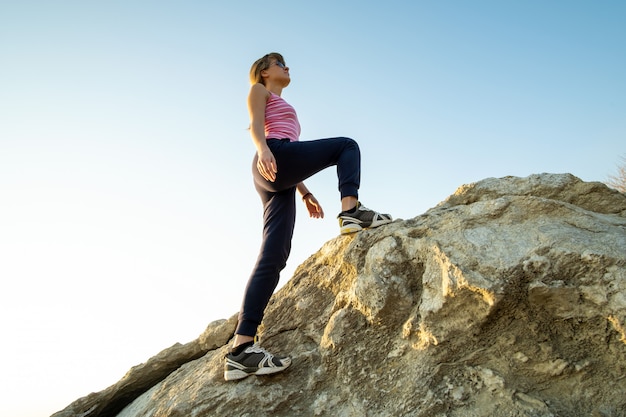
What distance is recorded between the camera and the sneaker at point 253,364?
11.9ft

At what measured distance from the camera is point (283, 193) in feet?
13.8

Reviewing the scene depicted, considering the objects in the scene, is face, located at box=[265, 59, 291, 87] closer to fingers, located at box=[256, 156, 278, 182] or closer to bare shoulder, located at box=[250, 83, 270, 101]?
bare shoulder, located at box=[250, 83, 270, 101]

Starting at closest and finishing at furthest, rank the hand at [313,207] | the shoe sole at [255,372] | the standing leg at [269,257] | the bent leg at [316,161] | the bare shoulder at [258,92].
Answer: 1. the shoe sole at [255,372]
2. the standing leg at [269,257]
3. the bent leg at [316,161]
4. the bare shoulder at [258,92]
5. the hand at [313,207]

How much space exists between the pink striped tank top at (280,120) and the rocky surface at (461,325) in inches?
47.7

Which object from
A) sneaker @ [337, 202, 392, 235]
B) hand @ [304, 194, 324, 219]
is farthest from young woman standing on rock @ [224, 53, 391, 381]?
hand @ [304, 194, 324, 219]

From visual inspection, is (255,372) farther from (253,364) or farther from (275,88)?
(275,88)

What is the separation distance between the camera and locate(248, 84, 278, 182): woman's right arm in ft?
12.5

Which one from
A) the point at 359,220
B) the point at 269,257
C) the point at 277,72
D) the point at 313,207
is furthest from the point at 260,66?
the point at 269,257

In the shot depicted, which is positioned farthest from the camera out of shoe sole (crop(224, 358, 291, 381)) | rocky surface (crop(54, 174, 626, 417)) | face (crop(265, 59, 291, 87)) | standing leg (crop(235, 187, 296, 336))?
face (crop(265, 59, 291, 87))

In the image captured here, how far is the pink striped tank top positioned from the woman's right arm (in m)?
0.10

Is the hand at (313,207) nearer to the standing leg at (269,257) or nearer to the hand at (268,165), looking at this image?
the standing leg at (269,257)

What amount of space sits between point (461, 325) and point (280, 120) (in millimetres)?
2491

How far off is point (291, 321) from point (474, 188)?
2357mm

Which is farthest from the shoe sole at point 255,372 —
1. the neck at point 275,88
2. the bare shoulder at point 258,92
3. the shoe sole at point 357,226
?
the neck at point 275,88
